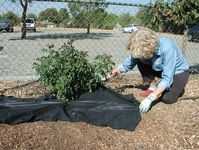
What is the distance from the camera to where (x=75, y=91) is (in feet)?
15.0

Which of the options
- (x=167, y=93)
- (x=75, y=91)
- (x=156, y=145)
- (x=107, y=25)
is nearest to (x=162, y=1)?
(x=107, y=25)

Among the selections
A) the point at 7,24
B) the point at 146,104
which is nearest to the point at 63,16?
the point at 146,104

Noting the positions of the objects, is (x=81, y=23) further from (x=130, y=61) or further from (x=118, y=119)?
(x=118, y=119)

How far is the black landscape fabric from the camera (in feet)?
A: 13.9

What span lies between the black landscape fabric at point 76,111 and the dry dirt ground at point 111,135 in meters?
0.09

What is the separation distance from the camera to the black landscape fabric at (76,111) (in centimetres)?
423

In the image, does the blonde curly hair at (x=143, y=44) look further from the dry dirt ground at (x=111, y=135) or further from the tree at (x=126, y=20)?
the tree at (x=126, y=20)

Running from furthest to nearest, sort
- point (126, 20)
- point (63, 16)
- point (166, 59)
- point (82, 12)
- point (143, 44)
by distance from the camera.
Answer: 1. point (126, 20)
2. point (82, 12)
3. point (63, 16)
4. point (166, 59)
5. point (143, 44)

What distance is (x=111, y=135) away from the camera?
4.08m

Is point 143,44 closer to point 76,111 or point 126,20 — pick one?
point 76,111

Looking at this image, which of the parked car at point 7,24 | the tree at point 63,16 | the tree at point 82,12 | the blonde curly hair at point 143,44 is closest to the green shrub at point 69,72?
the blonde curly hair at point 143,44

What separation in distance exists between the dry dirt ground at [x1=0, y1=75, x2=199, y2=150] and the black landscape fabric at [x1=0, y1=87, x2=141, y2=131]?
90 mm

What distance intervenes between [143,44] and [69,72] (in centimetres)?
88

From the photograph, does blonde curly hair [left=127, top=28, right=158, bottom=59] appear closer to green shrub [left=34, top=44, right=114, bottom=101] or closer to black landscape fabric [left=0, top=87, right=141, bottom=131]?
green shrub [left=34, top=44, right=114, bottom=101]
